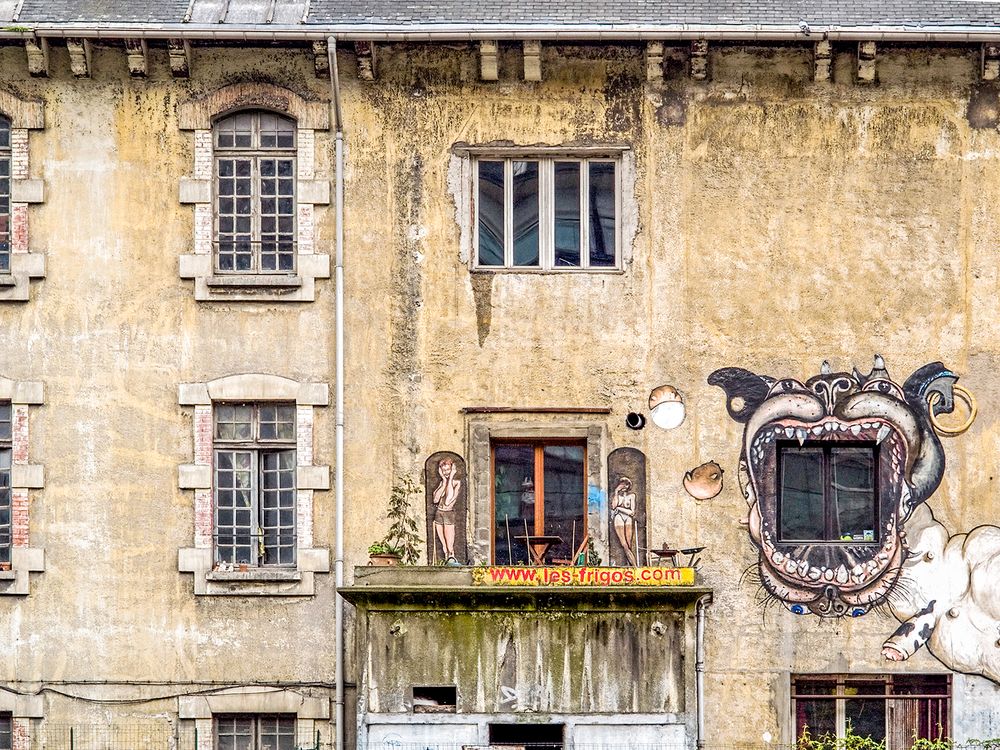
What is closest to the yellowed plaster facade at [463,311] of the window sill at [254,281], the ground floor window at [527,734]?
the window sill at [254,281]

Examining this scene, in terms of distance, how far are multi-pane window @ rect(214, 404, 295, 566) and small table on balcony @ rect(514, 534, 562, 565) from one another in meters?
2.59

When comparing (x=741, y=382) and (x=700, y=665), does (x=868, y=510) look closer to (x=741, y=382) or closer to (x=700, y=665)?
(x=741, y=382)

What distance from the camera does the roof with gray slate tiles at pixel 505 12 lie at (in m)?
22.1

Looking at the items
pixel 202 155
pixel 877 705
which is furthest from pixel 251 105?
pixel 877 705

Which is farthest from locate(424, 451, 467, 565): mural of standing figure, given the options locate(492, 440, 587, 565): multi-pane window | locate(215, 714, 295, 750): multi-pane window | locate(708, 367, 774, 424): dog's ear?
locate(708, 367, 774, 424): dog's ear

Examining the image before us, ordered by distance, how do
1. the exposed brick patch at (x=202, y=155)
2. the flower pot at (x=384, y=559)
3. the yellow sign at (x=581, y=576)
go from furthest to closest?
the exposed brick patch at (x=202, y=155), the flower pot at (x=384, y=559), the yellow sign at (x=581, y=576)

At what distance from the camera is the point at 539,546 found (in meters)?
21.9

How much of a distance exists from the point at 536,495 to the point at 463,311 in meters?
2.18

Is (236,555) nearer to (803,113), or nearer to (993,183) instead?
(803,113)

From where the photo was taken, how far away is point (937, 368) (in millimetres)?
22125

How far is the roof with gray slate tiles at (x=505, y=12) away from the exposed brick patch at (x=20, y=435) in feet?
13.9

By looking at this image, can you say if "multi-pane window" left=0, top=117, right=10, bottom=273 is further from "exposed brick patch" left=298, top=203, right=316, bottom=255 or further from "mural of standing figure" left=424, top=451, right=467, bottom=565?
"mural of standing figure" left=424, top=451, right=467, bottom=565

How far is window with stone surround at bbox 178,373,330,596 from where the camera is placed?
21.8 metres

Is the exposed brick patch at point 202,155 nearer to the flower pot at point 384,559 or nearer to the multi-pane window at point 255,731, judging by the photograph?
the flower pot at point 384,559
